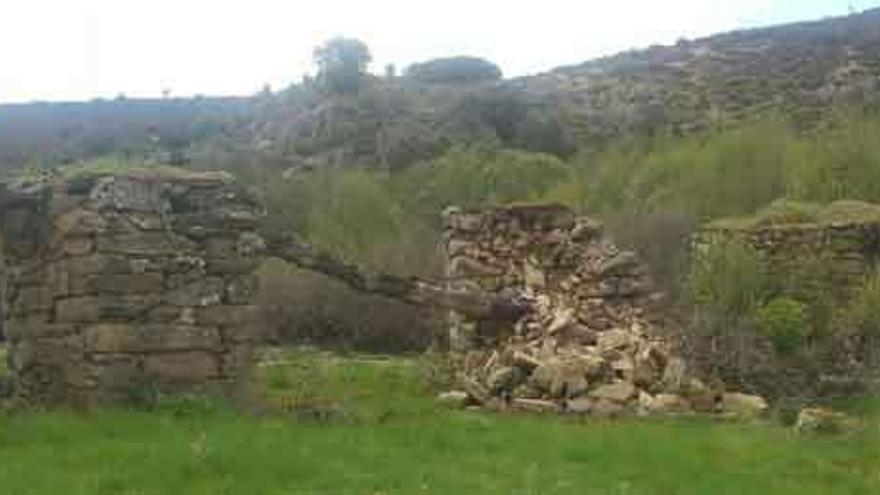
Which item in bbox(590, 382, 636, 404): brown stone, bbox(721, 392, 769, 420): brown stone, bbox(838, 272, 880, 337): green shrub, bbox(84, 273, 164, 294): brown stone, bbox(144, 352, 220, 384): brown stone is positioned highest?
bbox(84, 273, 164, 294): brown stone

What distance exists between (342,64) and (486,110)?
520 cm

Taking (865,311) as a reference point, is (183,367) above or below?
above

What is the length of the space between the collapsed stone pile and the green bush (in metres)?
1.58

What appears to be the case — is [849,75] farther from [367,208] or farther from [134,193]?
[134,193]

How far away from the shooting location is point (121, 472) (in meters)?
8.49

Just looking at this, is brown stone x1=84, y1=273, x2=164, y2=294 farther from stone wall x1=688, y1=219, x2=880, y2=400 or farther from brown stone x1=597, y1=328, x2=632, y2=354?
stone wall x1=688, y1=219, x2=880, y2=400

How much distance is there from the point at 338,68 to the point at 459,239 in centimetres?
2968

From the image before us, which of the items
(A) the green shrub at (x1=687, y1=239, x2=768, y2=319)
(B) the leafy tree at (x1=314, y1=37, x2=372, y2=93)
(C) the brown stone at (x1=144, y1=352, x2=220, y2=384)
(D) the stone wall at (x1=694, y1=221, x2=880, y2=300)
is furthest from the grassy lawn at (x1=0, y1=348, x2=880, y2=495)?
(B) the leafy tree at (x1=314, y1=37, x2=372, y2=93)

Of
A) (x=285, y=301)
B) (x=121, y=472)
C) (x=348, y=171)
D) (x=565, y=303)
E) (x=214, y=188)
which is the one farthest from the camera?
(x=348, y=171)

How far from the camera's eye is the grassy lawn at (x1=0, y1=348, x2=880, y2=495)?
27.7 feet

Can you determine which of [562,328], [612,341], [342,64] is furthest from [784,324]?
[342,64]

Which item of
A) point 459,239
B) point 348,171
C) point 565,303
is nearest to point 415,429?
point 565,303

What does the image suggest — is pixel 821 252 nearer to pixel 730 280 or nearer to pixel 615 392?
pixel 730 280

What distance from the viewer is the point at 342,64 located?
151ft
